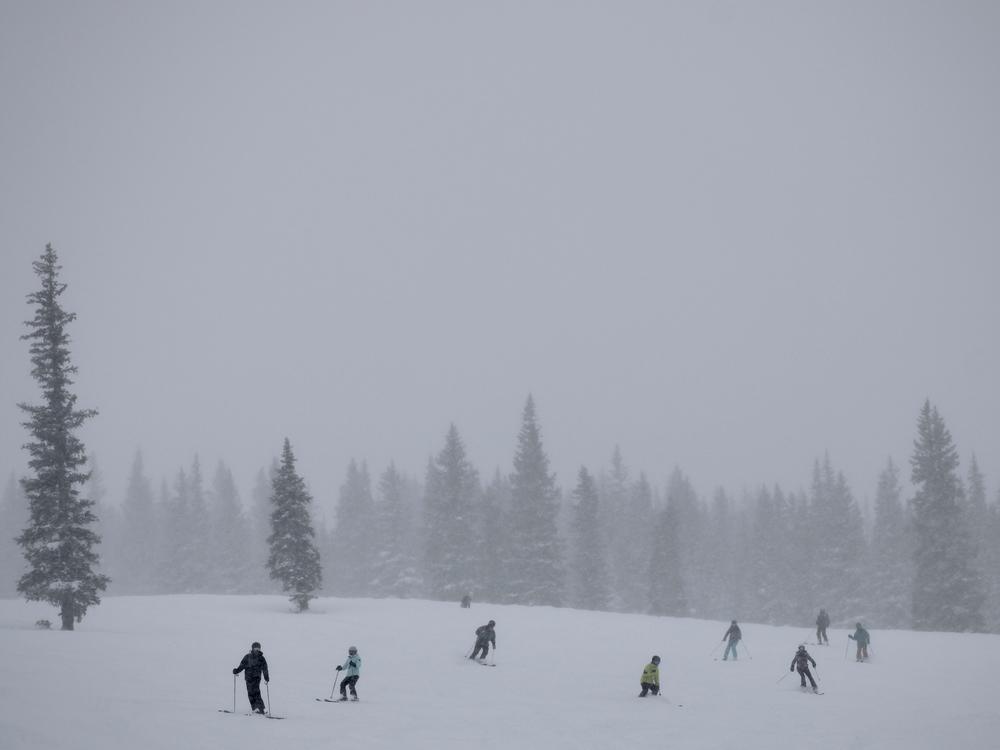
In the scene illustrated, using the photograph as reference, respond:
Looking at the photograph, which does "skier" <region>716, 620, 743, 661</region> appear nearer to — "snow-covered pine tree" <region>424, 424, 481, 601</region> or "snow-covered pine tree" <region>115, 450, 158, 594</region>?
"snow-covered pine tree" <region>424, 424, 481, 601</region>

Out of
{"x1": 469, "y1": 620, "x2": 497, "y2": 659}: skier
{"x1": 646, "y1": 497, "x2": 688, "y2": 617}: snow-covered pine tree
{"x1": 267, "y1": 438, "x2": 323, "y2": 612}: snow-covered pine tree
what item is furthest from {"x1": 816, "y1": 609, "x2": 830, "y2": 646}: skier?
{"x1": 646, "y1": 497, "x2": 688, "y2": 617}: snow-covered pine tree

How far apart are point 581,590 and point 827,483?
3096 centimetres

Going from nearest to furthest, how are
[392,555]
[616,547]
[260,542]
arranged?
[392,555], [616,547], [260,542]

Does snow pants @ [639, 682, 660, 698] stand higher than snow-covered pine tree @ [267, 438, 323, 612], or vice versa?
snow-covered pine tree @ [267, 438, 323, 612]

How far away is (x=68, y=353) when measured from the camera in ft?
97.8

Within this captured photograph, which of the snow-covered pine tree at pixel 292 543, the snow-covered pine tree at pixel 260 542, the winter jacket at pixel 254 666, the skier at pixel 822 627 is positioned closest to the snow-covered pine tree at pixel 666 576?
the skier at pixel 822 627

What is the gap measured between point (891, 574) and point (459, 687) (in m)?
57.1

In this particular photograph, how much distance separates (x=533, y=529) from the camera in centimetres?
6225

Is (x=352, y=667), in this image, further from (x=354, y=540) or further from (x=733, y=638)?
(x=354, y=540)

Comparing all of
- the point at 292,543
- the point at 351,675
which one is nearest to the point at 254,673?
the point at 351,675

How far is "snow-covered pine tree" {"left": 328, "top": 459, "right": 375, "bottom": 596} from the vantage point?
3162 inches

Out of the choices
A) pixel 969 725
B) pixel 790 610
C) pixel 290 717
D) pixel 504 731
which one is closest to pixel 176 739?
pixel 290 717

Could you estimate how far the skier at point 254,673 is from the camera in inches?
755

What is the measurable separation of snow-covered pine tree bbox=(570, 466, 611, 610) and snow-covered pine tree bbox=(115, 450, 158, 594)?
54697 millimetres
